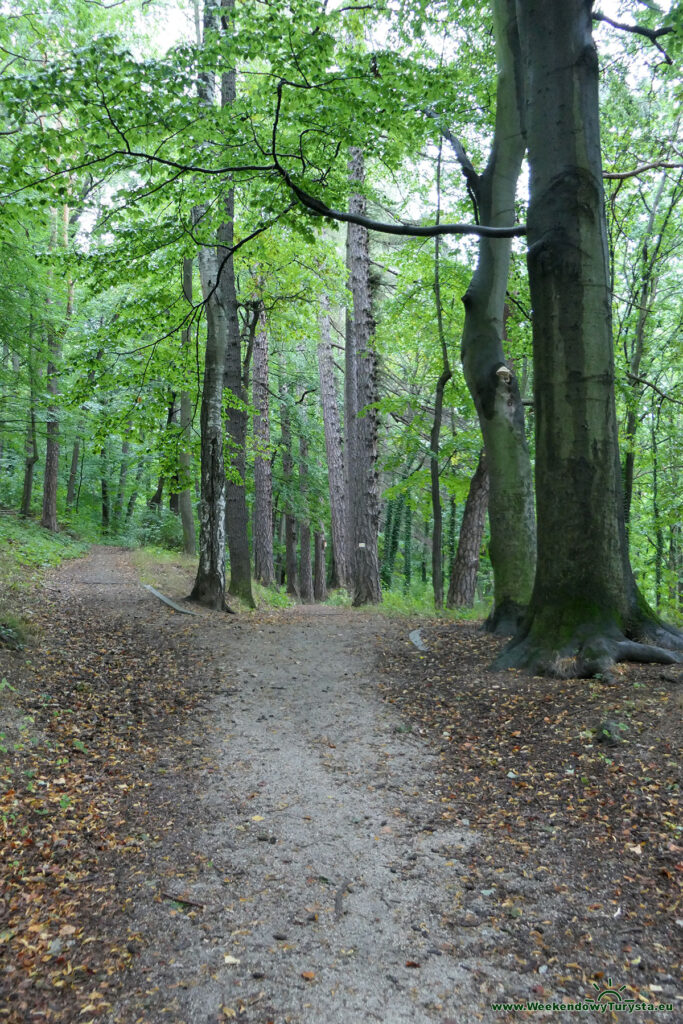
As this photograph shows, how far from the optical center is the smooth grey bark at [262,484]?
16.6 meters

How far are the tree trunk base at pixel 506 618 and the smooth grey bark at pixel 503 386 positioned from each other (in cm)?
1

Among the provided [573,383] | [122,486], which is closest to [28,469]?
[122,486]

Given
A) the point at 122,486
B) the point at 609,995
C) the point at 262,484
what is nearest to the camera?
the point at 609,995

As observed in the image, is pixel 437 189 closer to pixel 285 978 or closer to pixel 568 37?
pixel 568 37

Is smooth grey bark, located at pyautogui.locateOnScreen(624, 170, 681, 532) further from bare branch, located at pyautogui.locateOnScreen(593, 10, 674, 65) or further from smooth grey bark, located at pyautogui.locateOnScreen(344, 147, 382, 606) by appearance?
bare branch, located at pyautogui.locateOnScreen(593, 10, 674, 65)

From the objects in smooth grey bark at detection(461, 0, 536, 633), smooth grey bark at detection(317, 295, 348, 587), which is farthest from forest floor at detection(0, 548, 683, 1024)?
smooth grey bark at detection(317, 295, 348, 587)

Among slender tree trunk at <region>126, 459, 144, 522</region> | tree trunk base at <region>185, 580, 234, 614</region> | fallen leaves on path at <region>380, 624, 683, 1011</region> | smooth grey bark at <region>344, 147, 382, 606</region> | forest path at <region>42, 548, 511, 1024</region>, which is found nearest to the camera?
forest path at <region>42, 548, 511, 1024</region>

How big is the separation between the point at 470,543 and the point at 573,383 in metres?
7.50

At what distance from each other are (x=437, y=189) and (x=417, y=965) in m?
12.1

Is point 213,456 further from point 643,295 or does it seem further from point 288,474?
point 288,474

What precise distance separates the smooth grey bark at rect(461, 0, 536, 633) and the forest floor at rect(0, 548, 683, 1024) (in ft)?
6.45

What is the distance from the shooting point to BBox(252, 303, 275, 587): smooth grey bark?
652 inches

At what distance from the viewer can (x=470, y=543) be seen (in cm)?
1292

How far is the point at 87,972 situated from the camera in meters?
2.68
